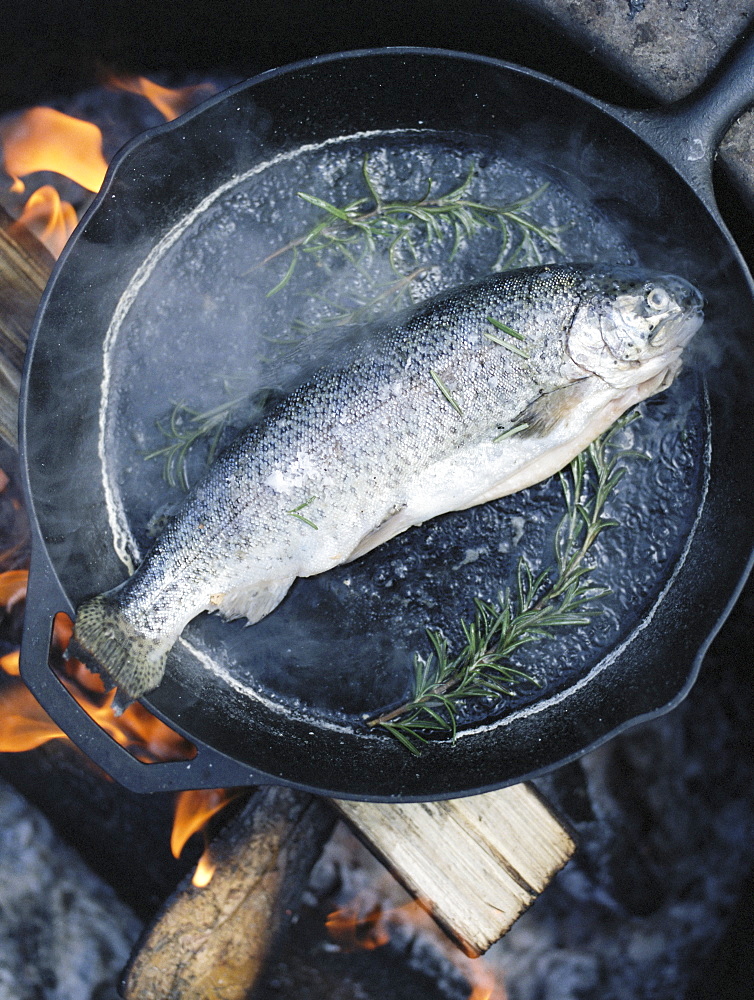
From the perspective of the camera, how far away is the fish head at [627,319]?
1.88 m

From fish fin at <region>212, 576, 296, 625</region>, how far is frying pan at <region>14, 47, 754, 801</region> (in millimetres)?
194

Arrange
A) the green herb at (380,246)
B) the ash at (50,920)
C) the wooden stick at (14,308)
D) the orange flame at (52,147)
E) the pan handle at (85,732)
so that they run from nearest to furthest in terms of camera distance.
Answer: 1. the pan handle at (85,732)
2. the green herb at (380,246)
3. the wooden stick at (14,308)
4. the ash at (50,920)
5. the orange flame at (52,147)

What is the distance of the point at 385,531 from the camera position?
2.03 m

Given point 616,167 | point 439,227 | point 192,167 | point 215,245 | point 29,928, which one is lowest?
point 29,928

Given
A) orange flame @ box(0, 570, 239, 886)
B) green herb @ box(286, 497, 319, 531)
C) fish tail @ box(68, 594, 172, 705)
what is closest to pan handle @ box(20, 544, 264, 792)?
fish tail @ box(68, 594, 172, 705)

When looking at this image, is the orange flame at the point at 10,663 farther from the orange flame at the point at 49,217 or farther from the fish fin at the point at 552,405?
the fish fin at the point at 552,405

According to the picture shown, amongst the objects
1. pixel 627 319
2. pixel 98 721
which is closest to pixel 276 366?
pixel 627 319

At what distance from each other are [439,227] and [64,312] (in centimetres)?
115

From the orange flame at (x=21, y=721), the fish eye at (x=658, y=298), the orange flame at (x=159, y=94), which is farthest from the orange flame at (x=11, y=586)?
the fish eye at (x=658, y=298)

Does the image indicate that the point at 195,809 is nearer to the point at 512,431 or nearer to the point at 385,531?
the point at 385,531

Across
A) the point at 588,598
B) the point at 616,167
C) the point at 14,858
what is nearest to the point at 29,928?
the point at 14,858

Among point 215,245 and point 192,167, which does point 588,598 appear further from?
point 192,167

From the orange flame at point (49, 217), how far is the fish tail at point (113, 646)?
132 centimetres

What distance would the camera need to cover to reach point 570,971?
271cm
